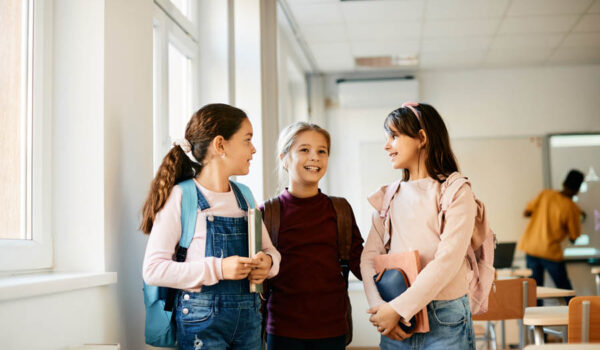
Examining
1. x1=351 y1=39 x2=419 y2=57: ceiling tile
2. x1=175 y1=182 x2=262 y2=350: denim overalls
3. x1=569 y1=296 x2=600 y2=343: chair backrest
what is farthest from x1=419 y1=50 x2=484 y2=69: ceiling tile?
x1=175 y1=182 x2=262 y2=350: denim overalls

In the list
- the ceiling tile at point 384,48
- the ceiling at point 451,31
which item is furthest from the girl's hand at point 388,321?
the ceiling tile at point 384,48

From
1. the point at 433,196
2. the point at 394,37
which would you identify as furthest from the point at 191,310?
the point at 394,37

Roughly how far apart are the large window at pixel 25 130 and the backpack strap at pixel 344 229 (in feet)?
3.12

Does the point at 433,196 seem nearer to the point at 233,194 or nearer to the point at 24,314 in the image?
the point at 233,194

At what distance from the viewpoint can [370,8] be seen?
16.0 feet

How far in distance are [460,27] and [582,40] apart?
1.46 m

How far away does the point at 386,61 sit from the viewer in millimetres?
6551

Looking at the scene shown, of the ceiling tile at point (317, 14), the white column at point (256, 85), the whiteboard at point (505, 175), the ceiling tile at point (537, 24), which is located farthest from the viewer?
the whiteboard at point (505, 175)

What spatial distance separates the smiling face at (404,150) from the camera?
191 centimetres

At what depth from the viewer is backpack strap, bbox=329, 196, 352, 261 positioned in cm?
204

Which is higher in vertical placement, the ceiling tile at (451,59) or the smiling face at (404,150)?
the ceiling tile at (451,59)

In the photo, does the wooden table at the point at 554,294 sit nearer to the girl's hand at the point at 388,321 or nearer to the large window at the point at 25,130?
the girl's hand at the point at 388,321

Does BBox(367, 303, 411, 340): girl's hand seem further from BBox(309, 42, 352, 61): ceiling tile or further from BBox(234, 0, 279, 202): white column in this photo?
BBox(309, 42, 352, 61): ceiling tile

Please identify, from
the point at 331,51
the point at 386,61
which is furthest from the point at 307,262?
the point at 386,61
